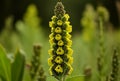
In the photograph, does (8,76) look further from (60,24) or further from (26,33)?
(26,33)

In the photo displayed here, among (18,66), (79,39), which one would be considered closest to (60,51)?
(18,66)

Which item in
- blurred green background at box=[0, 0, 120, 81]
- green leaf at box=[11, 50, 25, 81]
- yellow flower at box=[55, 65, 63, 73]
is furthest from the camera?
blurred green background at box=[0, 0, 120, 81]

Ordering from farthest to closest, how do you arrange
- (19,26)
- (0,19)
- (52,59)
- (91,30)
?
(0,19), (19,26), (91,30), (52,59)

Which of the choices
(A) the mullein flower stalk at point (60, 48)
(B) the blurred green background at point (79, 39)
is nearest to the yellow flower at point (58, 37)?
(A) the mullein flower stalk at point (60, 48)

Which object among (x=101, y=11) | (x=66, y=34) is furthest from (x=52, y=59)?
(x=101, y=11)

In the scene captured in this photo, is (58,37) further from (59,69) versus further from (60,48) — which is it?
(59,69)

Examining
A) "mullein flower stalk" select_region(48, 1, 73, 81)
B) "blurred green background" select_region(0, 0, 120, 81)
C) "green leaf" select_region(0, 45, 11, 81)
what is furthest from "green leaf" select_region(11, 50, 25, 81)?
"mullein flower stalk" select_region(48, 1, 73, 81)

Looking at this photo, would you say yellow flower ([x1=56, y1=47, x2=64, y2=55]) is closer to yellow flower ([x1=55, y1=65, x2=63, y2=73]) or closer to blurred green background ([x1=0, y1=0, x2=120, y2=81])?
yellow flower ([x1=55, y1=65, x2=63, y2=73])

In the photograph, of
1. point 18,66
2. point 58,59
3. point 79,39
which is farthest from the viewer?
point 79,39
